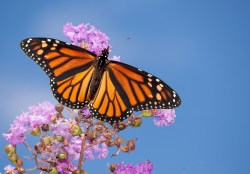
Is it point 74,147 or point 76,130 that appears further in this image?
point 74,147

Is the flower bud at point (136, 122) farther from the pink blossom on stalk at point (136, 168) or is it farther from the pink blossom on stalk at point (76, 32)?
the pink blossom on stalk at point (76, 32)

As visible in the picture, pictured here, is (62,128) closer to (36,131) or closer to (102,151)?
(36,131)

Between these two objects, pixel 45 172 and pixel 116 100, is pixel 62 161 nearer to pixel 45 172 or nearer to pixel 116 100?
pixel 45 172

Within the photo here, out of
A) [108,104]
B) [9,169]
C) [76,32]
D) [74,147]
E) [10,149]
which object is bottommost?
[9,169]

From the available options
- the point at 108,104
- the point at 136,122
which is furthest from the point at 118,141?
the point at 108,104

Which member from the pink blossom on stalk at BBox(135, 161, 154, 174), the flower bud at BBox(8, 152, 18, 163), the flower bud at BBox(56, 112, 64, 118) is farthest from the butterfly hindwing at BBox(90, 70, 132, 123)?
the flower bud at BBox(8, 152, 18, 163)

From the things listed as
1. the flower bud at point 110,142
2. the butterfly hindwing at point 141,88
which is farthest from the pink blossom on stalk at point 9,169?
the butterfly hindwing at point 141,88

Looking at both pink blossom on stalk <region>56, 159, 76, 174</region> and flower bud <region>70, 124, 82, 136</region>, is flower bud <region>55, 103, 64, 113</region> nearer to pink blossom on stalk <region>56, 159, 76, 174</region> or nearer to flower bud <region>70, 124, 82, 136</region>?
flower bud <region>70, 124, 82, 136</region>
